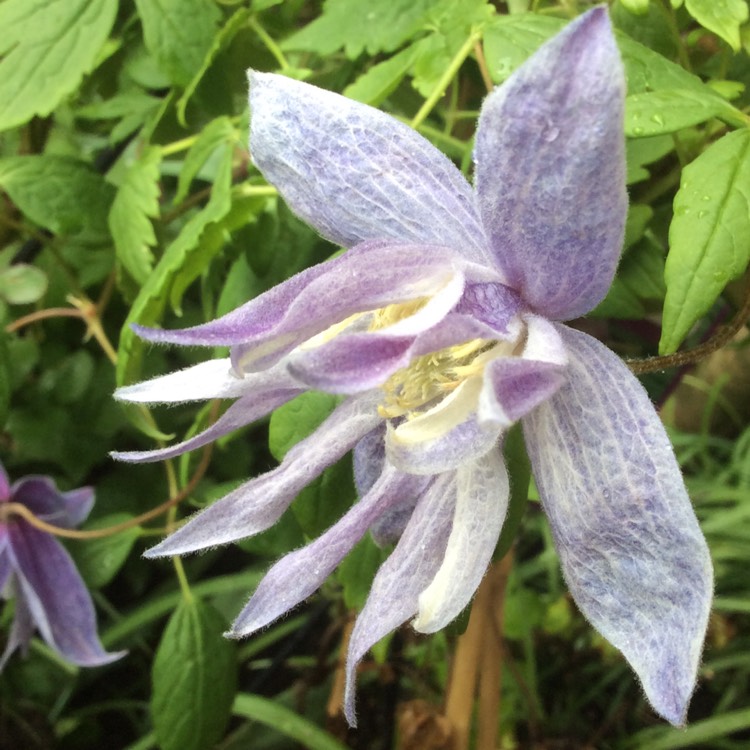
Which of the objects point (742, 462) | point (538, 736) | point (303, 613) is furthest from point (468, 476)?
point (742, 462)

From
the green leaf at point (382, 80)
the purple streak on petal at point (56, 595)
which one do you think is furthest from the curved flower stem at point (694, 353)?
the purple streak on petal at point (56, 595)

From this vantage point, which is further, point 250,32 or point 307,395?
point 250,32

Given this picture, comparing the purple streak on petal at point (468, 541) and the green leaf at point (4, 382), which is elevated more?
the purple streak on petal at point (468, 541)

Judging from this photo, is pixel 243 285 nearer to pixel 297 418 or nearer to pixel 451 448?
pixel 297 418

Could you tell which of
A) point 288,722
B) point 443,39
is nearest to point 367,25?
point 443,39

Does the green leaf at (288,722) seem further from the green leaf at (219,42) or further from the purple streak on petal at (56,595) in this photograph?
the green leaf at (219,42)

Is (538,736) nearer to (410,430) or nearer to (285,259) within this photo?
(285,259)
